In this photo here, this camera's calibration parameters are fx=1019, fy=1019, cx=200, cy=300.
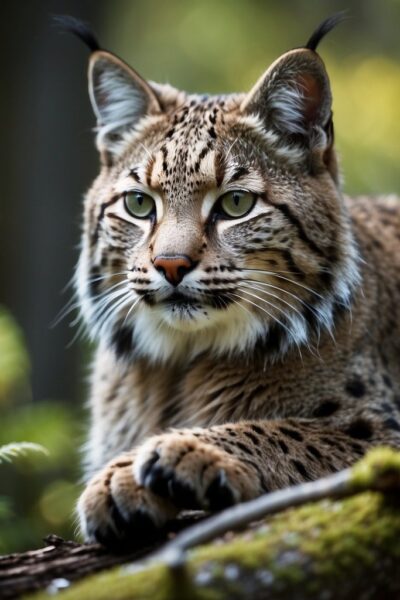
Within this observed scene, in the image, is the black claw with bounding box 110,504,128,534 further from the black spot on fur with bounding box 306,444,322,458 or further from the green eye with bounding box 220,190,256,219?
the green eye with bounding box 220,190,256,219

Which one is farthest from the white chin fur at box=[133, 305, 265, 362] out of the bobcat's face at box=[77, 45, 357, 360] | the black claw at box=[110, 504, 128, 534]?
the black claw at box=[110, 504, 128, 534]

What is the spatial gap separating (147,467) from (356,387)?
1.91 m

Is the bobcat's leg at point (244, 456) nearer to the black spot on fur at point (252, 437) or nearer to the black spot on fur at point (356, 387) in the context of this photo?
the black spot on fur at point (252, 437)

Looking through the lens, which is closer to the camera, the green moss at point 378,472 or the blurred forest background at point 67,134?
the green moss at point 378,472

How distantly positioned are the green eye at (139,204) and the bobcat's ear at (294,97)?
0.85 metres

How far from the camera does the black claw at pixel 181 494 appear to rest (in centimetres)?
454

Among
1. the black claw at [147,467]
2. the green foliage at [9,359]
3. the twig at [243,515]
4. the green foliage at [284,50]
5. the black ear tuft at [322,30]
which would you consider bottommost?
the black claw at [147,467]

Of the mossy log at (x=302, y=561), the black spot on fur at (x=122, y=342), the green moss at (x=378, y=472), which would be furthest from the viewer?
the black spot on fur at (x=122, y=342)

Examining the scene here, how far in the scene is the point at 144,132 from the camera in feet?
22.0

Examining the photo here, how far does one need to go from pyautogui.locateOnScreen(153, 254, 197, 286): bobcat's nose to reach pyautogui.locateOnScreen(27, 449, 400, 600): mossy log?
6.31 ft

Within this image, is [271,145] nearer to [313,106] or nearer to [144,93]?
[313,106]

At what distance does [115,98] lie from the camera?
6934 millimetres

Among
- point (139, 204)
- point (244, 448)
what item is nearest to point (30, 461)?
point (139, 204)

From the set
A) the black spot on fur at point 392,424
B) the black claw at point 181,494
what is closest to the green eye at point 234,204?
the black spot on fur at point 392,424
